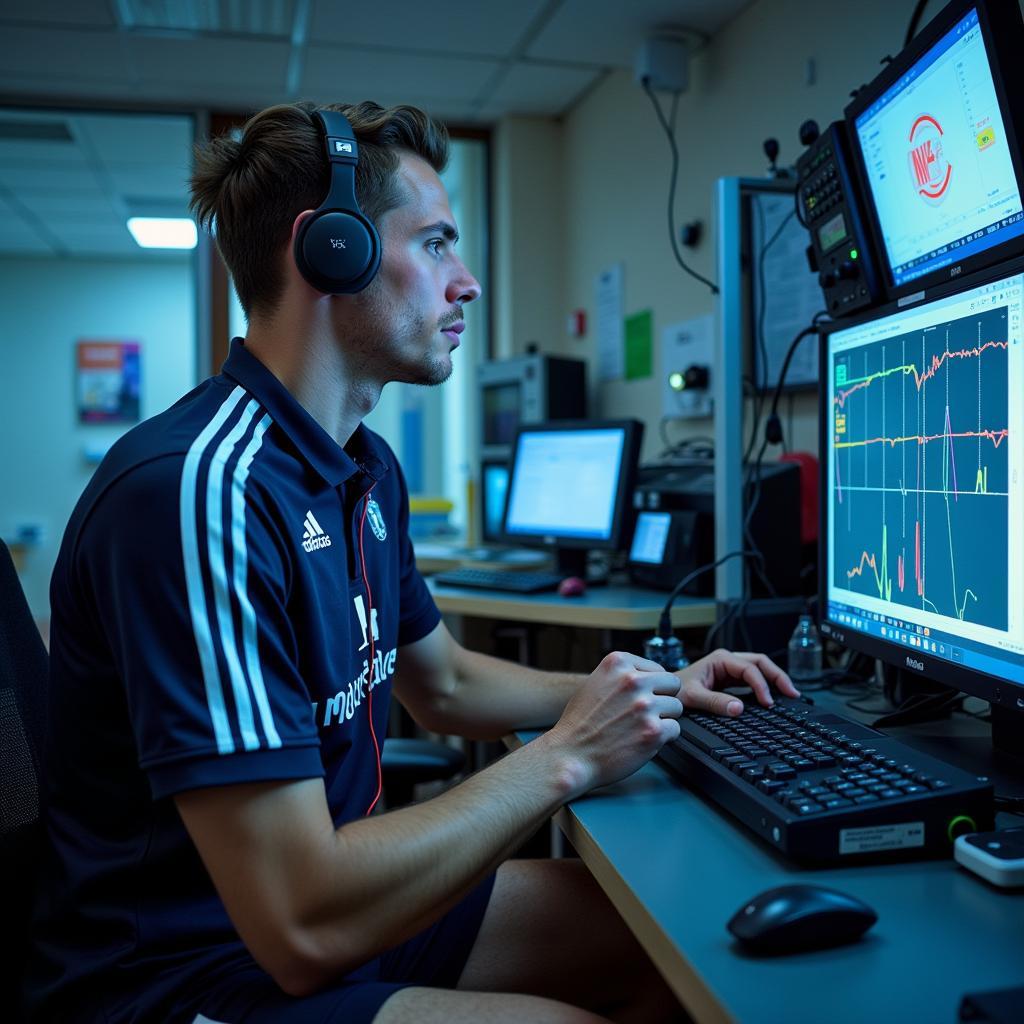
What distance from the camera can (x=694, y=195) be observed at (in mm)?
2760

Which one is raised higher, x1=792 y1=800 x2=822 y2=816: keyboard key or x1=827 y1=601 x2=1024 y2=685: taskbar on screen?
x1=827 y1=601 x2=1024 y2=685: taskbar on screen

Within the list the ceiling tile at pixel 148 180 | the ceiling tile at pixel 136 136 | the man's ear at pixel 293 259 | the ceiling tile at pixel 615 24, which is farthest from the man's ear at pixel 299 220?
the ceiling tile at pixel 148 180

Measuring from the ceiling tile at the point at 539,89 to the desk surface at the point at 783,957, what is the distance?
2.99 meters

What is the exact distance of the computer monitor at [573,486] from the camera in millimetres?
2102

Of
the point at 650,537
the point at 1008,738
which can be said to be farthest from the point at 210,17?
the point at 1008,738

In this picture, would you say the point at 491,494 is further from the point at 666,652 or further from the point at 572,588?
the point at 666,652

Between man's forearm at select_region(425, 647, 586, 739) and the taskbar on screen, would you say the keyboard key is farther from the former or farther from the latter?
man's forearm at select_region(425, 647, 586, 739)

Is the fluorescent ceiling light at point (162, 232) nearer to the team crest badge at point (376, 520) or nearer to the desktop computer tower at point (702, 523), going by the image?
the desktop computer tower at point (702, 523)

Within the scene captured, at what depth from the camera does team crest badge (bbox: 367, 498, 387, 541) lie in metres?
1.14

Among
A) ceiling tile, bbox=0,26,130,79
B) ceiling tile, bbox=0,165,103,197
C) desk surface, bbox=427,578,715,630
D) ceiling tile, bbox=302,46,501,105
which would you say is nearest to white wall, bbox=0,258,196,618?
ceiling tile, bbox=0,165,103,197

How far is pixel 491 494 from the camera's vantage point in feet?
10.2

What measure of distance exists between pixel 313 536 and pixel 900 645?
2.06 ft

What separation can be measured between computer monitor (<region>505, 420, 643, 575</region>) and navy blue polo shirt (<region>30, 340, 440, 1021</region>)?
3.89 feet

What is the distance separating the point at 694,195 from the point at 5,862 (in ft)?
8.10
